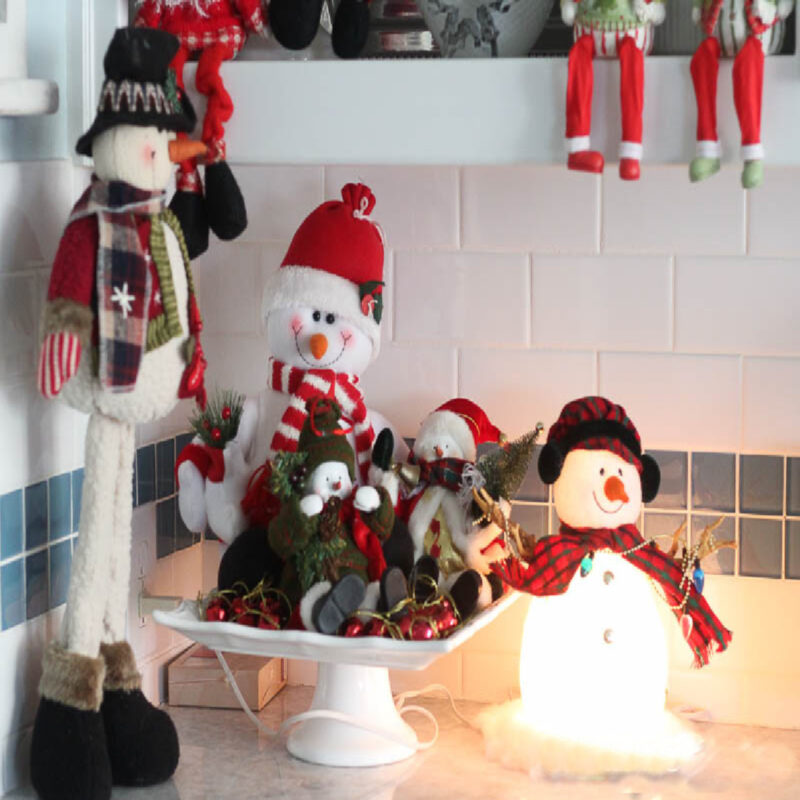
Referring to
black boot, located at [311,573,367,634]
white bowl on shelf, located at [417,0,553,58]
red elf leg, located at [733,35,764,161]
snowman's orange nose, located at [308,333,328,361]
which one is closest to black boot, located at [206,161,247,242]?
snowman's orange nose, located at [308,333,328,361]

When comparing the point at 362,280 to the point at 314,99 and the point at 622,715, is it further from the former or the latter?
the point at 622,715

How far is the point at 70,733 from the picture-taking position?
1179 millimetres

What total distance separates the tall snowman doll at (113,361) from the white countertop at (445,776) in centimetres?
9

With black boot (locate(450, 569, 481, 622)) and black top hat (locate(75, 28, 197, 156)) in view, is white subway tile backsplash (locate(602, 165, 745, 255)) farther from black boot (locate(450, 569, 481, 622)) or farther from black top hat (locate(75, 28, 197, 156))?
black top hat (locate(75, 28, 197, 156))

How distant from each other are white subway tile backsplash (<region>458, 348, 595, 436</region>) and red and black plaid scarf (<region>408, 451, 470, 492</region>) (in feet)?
0.52

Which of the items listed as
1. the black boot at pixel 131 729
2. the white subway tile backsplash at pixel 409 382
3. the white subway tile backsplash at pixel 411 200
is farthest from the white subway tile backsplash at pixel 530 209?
the black boot at pixel 131 729

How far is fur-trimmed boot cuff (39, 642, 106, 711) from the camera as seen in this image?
1184 mm

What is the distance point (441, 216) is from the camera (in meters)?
1.49

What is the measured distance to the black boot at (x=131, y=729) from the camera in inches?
48.6

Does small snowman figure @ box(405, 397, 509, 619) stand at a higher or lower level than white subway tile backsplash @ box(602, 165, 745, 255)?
lower

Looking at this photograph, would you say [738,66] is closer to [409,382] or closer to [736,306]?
[736,306]

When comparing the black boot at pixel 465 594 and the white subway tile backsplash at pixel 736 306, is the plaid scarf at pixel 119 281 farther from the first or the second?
the white subway tile backsplash at pixel 736 306

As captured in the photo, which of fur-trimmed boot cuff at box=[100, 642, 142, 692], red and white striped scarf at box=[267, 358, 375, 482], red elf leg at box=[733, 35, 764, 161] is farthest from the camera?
red and white striped scarf at box=[267, 358, 375, 482]

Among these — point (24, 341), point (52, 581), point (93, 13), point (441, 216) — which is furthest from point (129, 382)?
point (441, 216)
